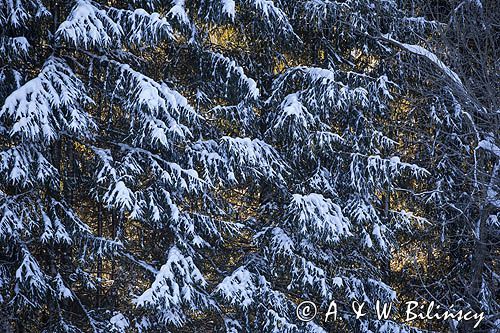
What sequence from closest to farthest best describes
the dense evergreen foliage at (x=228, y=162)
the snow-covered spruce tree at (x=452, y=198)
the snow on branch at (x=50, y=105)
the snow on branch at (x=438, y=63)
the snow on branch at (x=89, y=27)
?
1. the snow on branch at (x=50, y=105)
2. the snow on branch at (x=89, y=27)
3. the snow on branch at (x=438, y=63)
4. the dense evergreen foliage at (x=228, y=162)
5. the snow-covered spruce tree at (x=452, y=198)

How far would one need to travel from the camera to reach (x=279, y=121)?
729 cm

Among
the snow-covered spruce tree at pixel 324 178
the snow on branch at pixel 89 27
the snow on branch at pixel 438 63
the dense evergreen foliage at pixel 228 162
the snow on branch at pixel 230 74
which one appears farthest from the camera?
the snow on branch at pixel 230 74

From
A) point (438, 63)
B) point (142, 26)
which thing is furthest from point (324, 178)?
point (142, 26)

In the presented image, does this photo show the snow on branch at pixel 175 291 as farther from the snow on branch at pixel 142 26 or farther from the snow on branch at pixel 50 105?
the snow on branch at pixel 142 26

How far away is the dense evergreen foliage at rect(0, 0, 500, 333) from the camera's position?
624cm

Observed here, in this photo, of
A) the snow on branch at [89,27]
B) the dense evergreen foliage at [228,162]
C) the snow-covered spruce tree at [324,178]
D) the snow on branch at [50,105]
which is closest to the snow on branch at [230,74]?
the dense evergreen foliage at [228,162]

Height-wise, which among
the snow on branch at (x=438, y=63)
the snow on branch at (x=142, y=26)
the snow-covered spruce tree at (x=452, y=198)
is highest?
the snow on branch at (x=142, y=26)

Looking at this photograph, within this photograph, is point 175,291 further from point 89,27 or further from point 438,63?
point 438,63

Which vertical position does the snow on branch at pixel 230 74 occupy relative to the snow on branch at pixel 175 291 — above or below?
above

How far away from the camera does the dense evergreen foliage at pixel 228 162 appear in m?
6.24

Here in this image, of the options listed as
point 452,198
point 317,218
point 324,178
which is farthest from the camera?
point 452,198

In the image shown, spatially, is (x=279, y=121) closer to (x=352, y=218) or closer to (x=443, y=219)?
(x=352, y=218)

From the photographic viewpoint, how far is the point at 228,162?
7.02 metres

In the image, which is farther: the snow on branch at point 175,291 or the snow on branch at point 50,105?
the snow on branch at point 175,291
